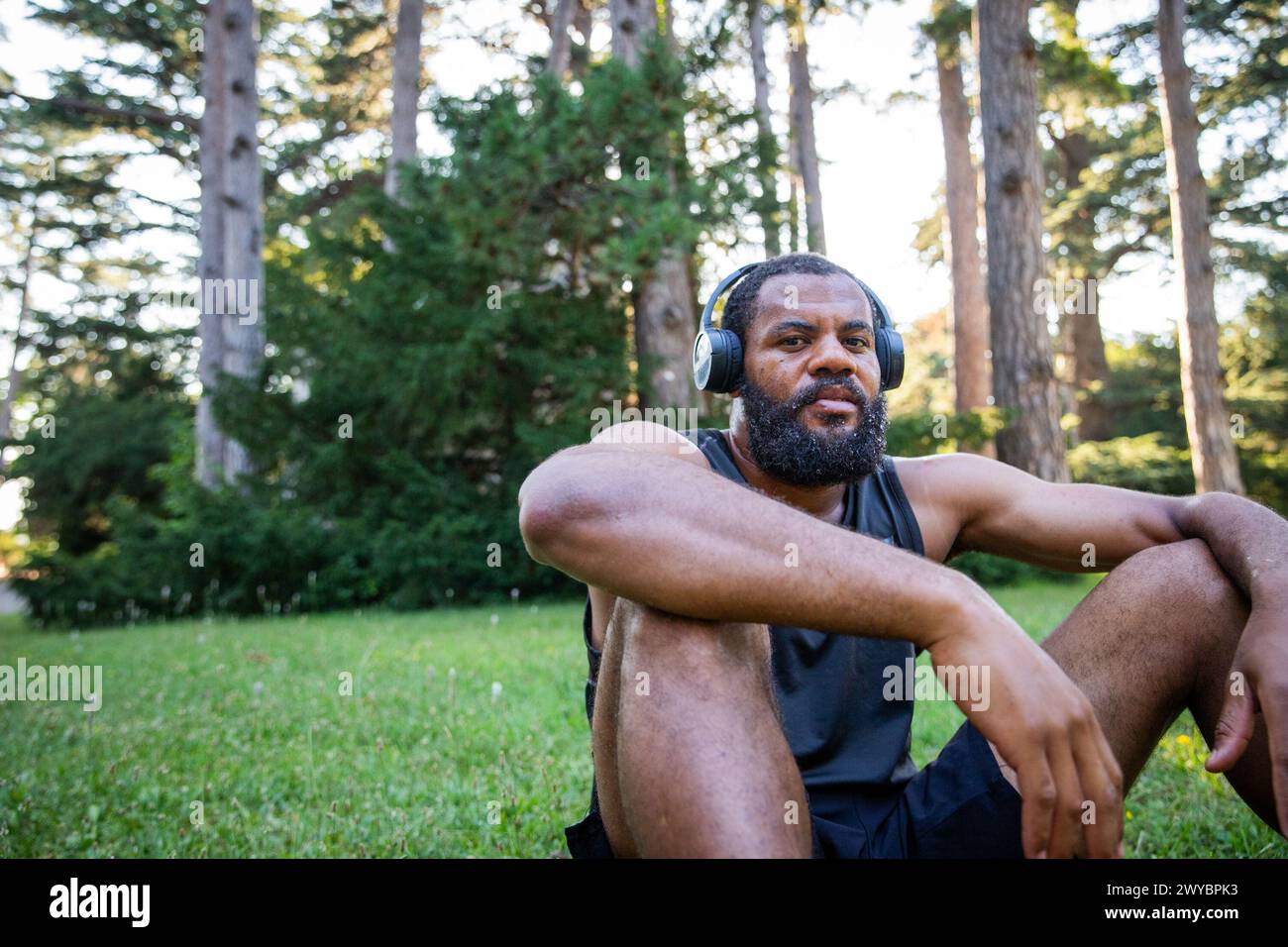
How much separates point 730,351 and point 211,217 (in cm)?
1700

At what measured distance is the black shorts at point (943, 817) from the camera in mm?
1710

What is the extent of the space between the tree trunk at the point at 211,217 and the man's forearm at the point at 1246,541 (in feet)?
44.4

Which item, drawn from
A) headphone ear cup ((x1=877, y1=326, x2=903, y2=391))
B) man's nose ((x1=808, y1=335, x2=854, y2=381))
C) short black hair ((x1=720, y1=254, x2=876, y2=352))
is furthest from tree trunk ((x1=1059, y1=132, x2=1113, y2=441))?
man's nose ((x1=808, y1=335, x2=854, y2=381))

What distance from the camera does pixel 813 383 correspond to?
2201 mm

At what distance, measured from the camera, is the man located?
1425 millimetres

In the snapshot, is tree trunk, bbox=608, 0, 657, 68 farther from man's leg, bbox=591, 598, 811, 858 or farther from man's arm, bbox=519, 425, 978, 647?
man's leg, bbox=591, 598, 811, 858

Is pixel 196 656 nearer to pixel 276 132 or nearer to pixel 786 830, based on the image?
pixel 786 830

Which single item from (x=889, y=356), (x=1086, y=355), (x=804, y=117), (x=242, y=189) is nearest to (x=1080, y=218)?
(x=1086, y=355)

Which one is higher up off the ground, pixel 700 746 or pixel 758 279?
pixel 758 279

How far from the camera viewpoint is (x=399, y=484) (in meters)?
11.8

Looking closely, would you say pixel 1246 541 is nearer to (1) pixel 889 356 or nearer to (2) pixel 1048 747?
(2) pixel 1048 747

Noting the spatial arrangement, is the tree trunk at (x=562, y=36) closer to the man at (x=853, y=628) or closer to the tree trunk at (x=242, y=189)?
the tree trunk at (x=242, y=189)

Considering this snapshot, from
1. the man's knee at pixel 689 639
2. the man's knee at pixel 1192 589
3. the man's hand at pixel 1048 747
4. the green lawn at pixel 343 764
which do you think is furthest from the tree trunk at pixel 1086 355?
the man's knee at pixel 689 639
